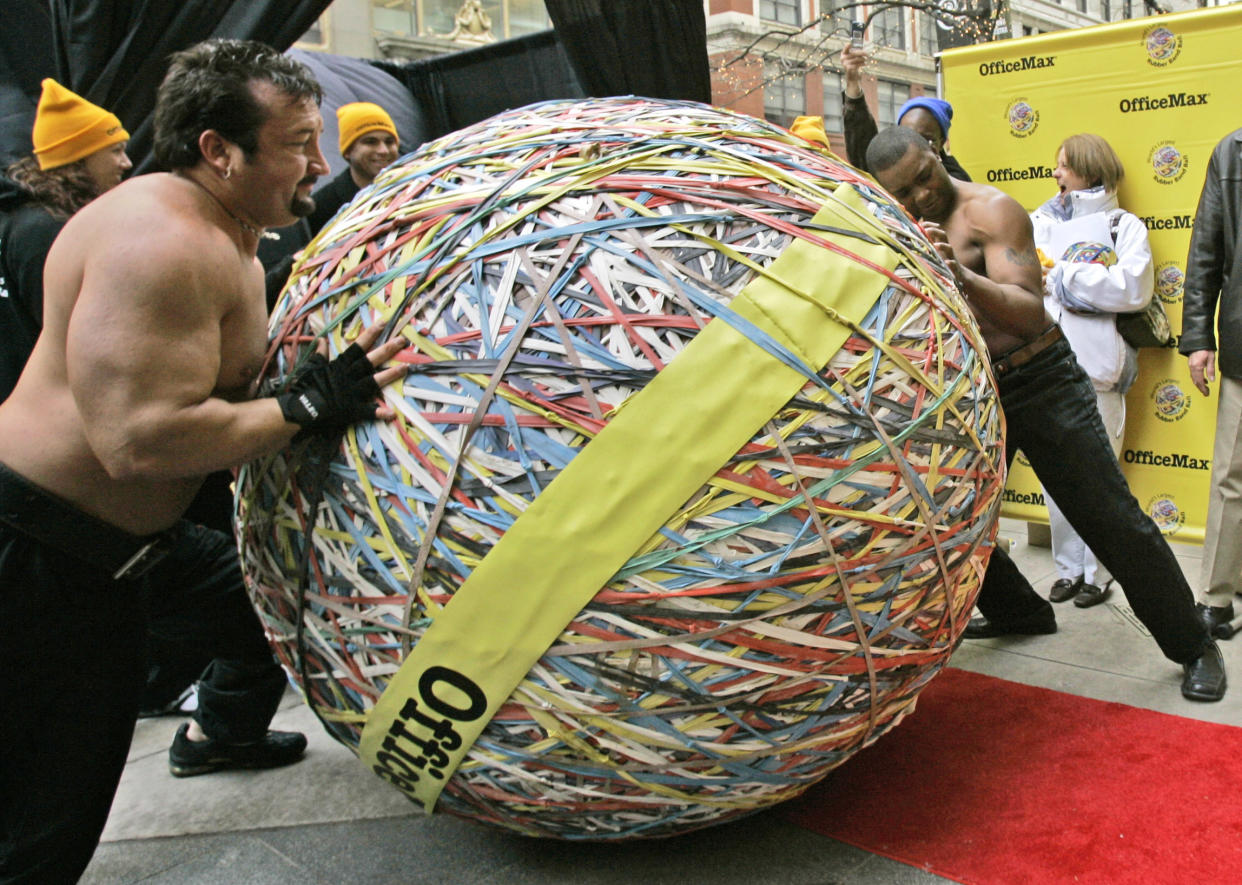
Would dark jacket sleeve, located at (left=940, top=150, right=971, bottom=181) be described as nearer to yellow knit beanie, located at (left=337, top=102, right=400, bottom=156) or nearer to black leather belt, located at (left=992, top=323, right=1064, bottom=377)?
black leather belt, located at (left=992, top=323, right=1064, bottom=377)

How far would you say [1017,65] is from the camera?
5.12 metres

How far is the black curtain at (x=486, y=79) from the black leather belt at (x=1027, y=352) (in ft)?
12.9

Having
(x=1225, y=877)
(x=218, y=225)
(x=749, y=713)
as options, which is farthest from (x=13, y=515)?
(x=1225, y=877)

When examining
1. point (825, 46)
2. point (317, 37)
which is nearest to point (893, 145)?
point (317, 37)

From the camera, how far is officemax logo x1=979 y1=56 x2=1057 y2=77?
5.02 metres

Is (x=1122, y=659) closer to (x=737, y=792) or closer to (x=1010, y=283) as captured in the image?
(x=1010, y=283)

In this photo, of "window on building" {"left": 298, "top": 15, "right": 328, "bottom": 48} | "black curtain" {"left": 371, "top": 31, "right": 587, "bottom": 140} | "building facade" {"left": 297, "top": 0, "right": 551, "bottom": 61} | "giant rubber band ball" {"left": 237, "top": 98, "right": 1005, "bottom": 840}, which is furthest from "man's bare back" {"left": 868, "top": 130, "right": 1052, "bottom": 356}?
"window on building" {"left": 298, "top": 15, "right": 328, "bottom": 48}

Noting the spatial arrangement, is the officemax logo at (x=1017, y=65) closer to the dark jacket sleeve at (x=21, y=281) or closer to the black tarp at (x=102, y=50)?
the black tarp at (x=102, y=50)

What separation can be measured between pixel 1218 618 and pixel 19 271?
4445 mm

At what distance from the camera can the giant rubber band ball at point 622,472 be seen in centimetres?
187

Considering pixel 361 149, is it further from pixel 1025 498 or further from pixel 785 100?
pixel 785 100

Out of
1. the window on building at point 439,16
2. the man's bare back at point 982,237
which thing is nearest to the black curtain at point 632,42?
the man's bare back at point 982,237

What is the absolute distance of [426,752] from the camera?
6.84ft

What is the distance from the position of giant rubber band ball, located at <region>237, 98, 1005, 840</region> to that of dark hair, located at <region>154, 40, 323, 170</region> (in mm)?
304
